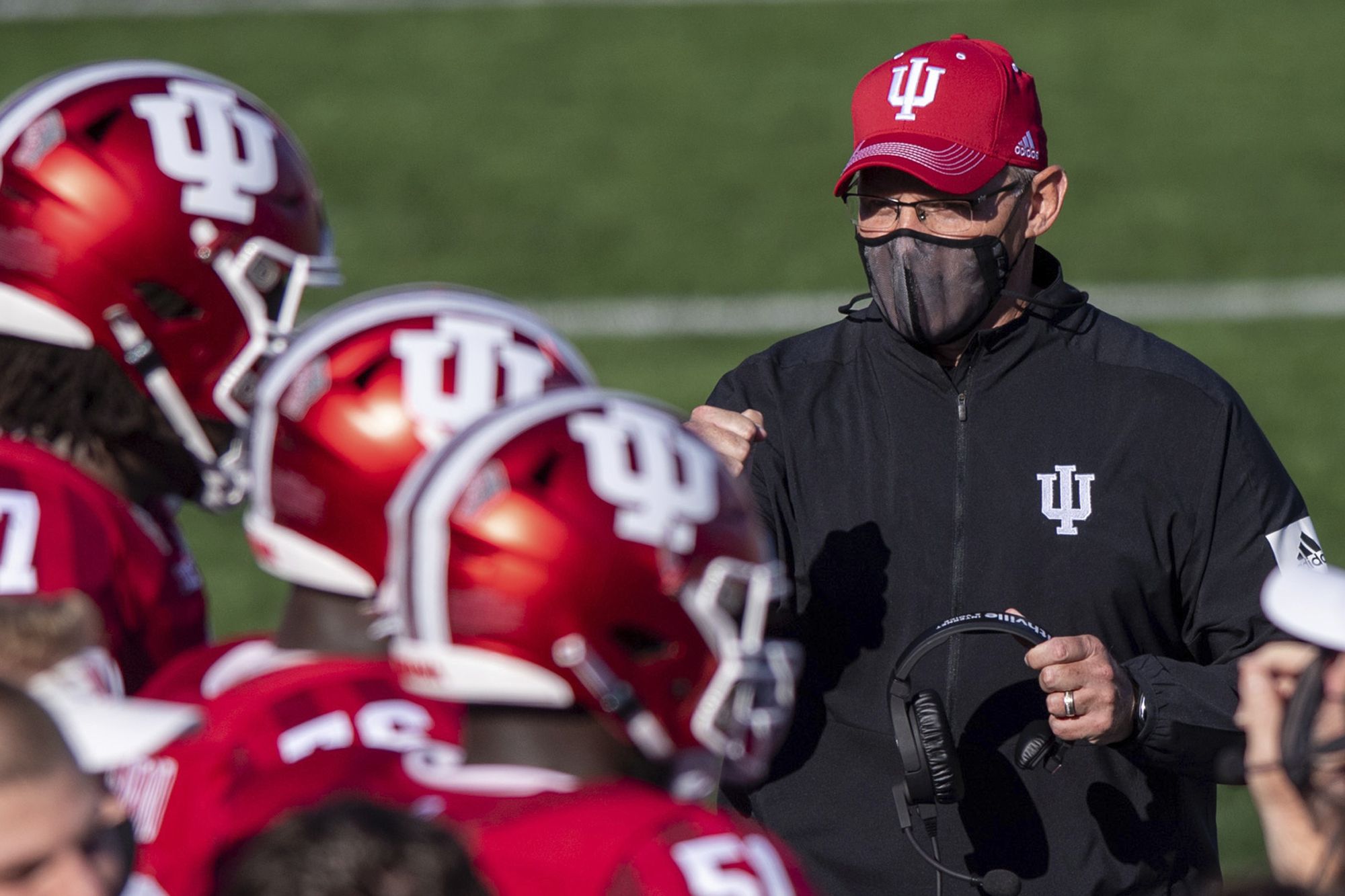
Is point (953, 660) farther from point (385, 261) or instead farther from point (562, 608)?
point (385, 261)

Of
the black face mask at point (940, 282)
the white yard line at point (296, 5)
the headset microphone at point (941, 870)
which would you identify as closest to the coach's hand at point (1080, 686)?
the headset microphone at point (941, 870)

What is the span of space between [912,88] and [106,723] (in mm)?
2152

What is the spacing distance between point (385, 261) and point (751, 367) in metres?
10.00

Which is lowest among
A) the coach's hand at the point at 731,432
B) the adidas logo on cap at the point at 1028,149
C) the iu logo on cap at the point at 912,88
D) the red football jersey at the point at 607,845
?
the red football jersey at the point at 607,845

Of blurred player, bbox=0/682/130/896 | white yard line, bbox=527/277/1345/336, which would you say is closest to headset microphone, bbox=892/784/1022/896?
blurred player, bbox=0/682/130/896

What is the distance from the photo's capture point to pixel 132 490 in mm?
3531

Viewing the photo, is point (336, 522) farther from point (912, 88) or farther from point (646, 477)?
point (912, 88)

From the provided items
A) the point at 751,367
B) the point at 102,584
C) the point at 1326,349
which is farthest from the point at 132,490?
the point at 1326,349

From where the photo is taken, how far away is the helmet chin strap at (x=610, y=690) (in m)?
2.47

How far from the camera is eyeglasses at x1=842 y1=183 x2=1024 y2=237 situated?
3822 millimetres

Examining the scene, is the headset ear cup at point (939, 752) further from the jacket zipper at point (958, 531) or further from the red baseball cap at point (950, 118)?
the red baseball cap at point (950, 118)

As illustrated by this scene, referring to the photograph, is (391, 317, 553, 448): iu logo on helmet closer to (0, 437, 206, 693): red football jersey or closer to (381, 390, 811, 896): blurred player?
(381, 390, 811, 896): blurred player

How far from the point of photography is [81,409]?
348cm

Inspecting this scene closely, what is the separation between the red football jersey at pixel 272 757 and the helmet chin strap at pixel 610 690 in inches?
9.0
